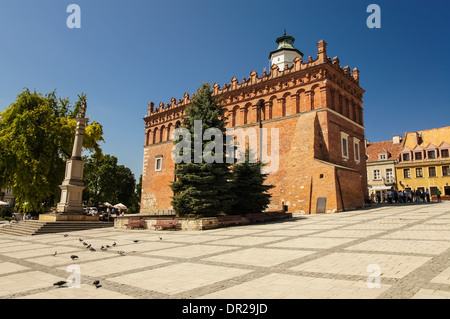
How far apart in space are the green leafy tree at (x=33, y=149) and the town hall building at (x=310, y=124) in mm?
10674

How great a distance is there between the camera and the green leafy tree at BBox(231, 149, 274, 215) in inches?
663

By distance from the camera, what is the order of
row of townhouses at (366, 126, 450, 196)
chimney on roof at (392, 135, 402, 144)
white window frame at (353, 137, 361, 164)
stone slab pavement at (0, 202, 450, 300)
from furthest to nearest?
1. chimney on roof at (392, 135, 402, 144)
2. row of townhouses at (366, 126, 450, 196)
3. white window frame at (353, 137, 361, 164)
4. stone slab pavement at (0, 202, 450, 300)

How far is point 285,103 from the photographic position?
82.9ft

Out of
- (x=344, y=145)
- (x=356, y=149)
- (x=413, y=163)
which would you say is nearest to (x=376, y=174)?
(x=413, y=163)

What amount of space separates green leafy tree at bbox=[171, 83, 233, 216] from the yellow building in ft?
109

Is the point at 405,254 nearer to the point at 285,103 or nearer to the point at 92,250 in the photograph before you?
the point at 92,250

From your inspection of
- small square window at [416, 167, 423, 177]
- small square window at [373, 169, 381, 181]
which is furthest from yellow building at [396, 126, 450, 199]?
small square window at [373, 169, 381, 181]

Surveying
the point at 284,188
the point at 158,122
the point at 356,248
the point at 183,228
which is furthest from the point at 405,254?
the point at 158,122

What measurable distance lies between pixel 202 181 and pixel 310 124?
1160 cm

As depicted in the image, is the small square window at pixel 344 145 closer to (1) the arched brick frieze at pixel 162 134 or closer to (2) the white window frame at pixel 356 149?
(2) the white window frame at pixel 356 149

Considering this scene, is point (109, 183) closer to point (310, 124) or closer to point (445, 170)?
point (310, 124)

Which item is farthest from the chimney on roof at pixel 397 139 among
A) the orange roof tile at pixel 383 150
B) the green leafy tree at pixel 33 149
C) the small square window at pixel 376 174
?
the green leafy tree at pixel 33 149

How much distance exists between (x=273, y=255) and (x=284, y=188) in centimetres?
1656

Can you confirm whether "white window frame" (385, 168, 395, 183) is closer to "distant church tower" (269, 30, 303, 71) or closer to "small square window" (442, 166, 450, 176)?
"small square window" (442, 166, 450, 176)
